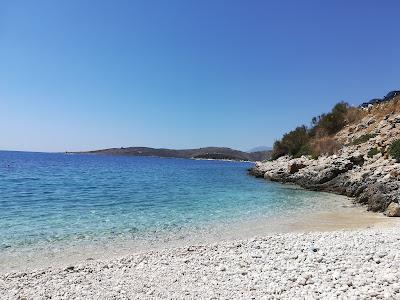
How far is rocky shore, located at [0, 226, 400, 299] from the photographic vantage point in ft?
27.7

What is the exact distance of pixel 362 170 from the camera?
3300cm

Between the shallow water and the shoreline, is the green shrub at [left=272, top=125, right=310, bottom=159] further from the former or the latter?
the shoreline

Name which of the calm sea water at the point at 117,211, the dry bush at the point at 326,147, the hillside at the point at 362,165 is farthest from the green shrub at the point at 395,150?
the dry bush at the point at 326,147

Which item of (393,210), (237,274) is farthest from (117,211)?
(393,210)

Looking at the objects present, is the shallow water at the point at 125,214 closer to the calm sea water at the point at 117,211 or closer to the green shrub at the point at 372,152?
the calm sea water at the point at 117,211

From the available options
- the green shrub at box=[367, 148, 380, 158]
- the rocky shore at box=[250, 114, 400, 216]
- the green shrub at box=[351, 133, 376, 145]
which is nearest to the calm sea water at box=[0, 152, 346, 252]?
the rocky shore at box=[250, 114, 400, 216]

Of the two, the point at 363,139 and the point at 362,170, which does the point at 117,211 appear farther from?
the point at 363,139

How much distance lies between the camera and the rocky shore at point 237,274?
8453mm

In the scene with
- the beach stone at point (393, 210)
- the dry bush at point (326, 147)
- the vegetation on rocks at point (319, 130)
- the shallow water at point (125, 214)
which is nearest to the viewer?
the shallow water at point (125, 214)

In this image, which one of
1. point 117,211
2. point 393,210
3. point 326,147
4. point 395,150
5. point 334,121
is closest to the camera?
point 393,210

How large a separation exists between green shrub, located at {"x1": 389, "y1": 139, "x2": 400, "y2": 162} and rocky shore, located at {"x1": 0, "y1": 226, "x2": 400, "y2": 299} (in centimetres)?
2064

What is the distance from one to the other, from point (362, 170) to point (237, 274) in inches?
1037

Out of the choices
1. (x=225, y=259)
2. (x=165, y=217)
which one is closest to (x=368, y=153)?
(x=165, y=217)

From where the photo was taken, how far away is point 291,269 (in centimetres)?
1000
